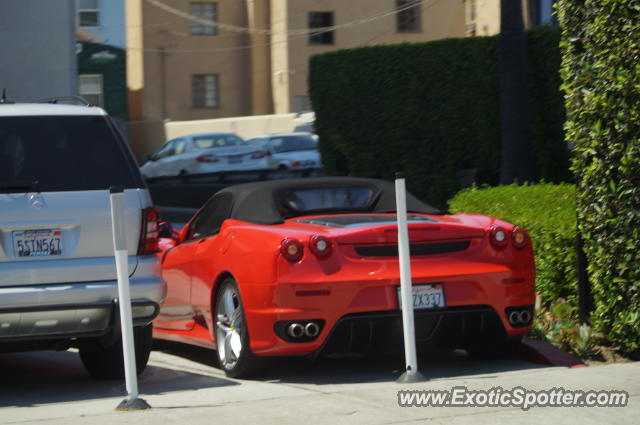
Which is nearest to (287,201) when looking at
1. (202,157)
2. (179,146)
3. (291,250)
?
(291,250)

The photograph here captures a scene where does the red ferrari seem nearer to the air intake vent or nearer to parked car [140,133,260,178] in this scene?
the air intake vent

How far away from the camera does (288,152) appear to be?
1393 inches

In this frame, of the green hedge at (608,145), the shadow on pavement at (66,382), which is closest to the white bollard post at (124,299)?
the shadow on pavement at (66,382)

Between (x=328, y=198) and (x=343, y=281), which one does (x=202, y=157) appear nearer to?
(x=328, y=198)

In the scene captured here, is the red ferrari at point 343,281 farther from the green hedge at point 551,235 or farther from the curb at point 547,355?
the green hedge at point 551,235

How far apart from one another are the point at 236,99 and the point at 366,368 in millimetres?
45138

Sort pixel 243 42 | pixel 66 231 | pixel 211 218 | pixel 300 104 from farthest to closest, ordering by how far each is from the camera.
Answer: pixel 243 42 → pixel 300 104 → pixel 211 218 → pixel 66 231

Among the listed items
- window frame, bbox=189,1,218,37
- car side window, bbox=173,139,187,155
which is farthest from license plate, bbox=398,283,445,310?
window frame, bbox=189,1,218,37

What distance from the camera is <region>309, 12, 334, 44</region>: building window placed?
50.7 meters

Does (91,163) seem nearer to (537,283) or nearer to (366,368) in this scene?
(366,368)

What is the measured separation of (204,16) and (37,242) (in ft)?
154

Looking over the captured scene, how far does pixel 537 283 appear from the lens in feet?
33.5

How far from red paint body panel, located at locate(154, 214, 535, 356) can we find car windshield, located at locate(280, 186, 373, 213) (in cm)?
38

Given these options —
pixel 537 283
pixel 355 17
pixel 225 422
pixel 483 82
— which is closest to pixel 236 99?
pixel 355 17
